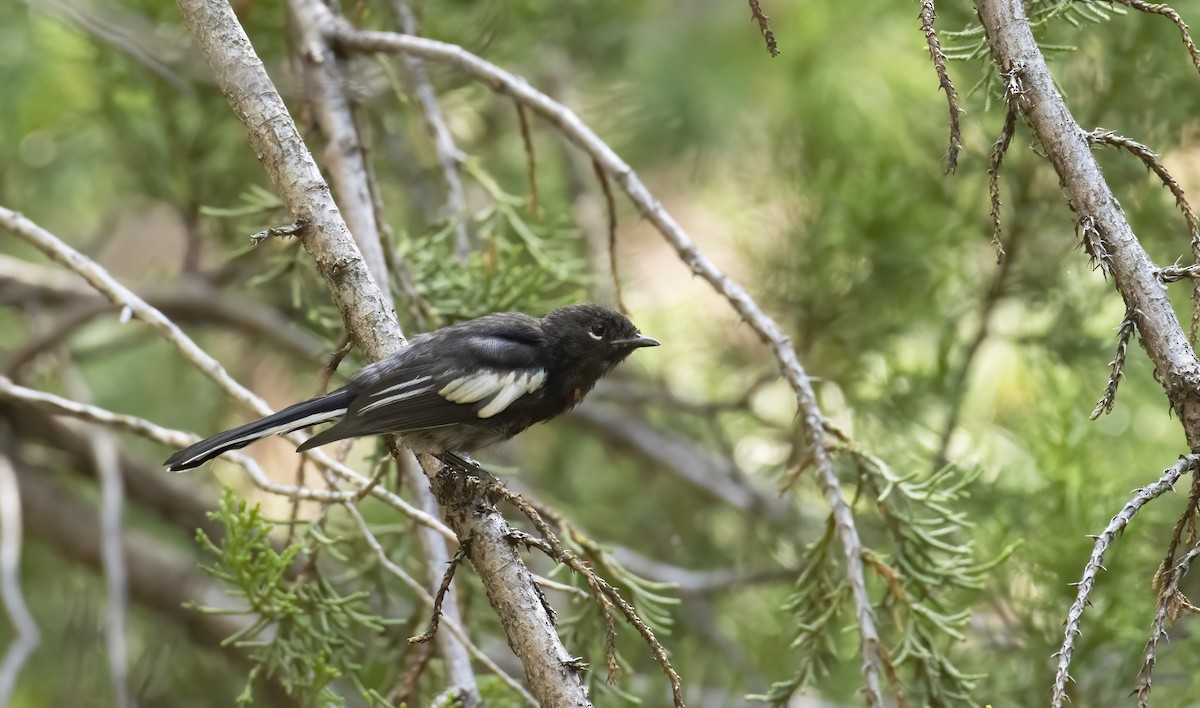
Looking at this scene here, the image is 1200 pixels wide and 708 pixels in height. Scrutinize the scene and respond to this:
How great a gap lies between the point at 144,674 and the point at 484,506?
10.6 ft

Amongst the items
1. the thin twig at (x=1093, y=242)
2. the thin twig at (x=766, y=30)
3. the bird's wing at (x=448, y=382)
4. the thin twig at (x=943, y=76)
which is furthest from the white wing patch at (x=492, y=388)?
the thin twig at (x=1093, y=242)

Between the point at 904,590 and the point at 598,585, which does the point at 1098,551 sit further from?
the point at 904,590

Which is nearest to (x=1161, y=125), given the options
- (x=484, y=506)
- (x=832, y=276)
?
(x=832, y=276)

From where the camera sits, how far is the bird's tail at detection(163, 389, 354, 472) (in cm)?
258

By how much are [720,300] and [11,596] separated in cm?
361

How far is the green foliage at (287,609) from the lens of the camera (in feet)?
8.93

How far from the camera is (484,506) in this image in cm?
228

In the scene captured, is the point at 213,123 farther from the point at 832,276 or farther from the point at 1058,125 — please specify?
the point at 1058,125

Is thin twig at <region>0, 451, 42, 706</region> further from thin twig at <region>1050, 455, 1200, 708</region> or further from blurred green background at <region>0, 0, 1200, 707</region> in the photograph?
thin twig at <region>1050, 455, 1200, 708</region>

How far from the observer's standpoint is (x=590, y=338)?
3363 millimetres

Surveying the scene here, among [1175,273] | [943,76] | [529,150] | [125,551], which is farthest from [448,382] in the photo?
[125,551]

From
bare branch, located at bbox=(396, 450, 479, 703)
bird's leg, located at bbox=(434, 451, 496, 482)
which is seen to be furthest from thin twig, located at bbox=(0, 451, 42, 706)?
bird's leg, located at bbox=(434, 451, 496, 482)

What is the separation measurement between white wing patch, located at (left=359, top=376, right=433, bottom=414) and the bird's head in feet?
1.71

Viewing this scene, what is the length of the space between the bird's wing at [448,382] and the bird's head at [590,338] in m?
0.09
